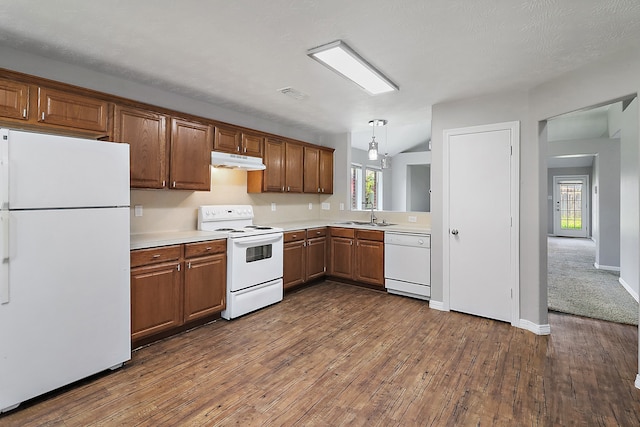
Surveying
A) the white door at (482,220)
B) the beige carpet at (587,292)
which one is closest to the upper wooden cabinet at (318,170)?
the white door at (482,220)

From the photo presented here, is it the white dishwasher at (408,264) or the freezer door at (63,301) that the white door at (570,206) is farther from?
the freezer door at (63,301)

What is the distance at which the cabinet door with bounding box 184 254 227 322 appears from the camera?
305 centimetres

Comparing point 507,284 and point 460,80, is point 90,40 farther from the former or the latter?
point 507,284

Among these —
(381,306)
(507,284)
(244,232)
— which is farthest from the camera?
(381,306)

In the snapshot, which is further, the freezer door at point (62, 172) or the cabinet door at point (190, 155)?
the cabinet door at point (190, 155)

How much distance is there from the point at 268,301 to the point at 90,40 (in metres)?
2.85

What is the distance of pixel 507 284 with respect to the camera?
3.33 metres

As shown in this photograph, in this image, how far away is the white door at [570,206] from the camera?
10.7 metres

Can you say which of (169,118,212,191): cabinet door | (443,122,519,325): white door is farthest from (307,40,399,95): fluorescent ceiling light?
(169,118,212,191): cabinet door

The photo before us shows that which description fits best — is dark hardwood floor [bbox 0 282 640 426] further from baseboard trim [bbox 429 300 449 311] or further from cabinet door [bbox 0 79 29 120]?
cabinet door [bbox 0 79 29 120]

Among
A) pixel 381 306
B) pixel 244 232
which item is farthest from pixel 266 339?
pixel 381 306

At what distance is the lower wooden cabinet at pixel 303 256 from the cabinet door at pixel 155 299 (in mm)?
1487

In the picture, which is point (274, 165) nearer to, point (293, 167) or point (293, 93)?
point (293, 167)

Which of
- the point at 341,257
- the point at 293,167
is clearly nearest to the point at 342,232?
the point at 341,257
